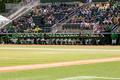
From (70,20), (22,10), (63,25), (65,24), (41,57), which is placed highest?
(22,10)

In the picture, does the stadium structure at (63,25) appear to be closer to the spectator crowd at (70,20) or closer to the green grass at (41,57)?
the spectator crowd at (70,20)

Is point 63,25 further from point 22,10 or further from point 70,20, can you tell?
point 22,10

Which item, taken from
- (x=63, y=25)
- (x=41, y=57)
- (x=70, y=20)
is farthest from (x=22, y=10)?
(x=41, y=57)

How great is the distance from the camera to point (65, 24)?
49562 mm

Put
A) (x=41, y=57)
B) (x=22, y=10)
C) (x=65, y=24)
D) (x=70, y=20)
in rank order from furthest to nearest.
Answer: (x=22, y=10) → (x=70, y=20) → (x=65, y=24) → (x=41, y=57)

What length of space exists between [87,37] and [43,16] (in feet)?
31.9

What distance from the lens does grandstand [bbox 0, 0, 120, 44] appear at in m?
45.7

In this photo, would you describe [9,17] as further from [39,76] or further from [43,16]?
[39,76]

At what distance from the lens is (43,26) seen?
51.0 m

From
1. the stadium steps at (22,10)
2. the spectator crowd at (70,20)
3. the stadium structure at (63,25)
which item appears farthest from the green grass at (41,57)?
the stadium steps at (22,10)

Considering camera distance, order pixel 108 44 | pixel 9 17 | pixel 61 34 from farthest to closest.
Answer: pixel 9 17
pixel 61 34
pixel 108 44

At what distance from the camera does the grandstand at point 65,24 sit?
1799 inches

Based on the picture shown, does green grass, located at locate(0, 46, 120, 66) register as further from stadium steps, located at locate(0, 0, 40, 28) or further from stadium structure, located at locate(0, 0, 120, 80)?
stadium steps, located at locate(0, 0, 40, 28)

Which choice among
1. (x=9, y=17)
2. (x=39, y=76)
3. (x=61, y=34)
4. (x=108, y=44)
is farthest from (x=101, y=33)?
(x=39, y=76)
